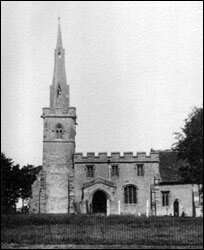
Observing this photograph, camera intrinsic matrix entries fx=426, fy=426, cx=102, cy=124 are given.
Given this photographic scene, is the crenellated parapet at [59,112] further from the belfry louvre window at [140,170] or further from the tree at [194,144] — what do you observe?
the tree at [194,144]

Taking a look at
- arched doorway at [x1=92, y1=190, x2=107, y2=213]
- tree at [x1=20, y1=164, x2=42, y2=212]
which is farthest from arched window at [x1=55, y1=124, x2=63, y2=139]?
tree at [x1=20, y1=164, x2=42, y2=212]

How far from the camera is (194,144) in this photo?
30188 mm

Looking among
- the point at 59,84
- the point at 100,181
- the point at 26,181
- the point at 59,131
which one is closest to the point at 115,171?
the point at 100,181

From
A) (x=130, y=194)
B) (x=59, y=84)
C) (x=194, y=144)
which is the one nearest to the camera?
(x=194, y=144)

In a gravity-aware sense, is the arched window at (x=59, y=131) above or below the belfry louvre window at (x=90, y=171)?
above

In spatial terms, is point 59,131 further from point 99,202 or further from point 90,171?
point 99,202

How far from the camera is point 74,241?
18.0 meters

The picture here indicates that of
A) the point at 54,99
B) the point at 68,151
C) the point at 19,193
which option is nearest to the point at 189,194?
the point at 68,151

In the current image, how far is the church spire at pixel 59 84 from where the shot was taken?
4791 centimetres

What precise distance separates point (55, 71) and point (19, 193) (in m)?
26.2

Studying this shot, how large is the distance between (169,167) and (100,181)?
772 cm

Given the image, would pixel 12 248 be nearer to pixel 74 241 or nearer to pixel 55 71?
pixel 74 241

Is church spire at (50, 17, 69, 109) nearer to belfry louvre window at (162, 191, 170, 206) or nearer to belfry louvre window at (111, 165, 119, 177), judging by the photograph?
belfry louvre window at (111, 165, 119, 177)

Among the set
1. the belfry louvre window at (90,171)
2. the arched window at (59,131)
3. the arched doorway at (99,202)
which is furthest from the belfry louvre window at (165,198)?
the arched window at (59,131)
